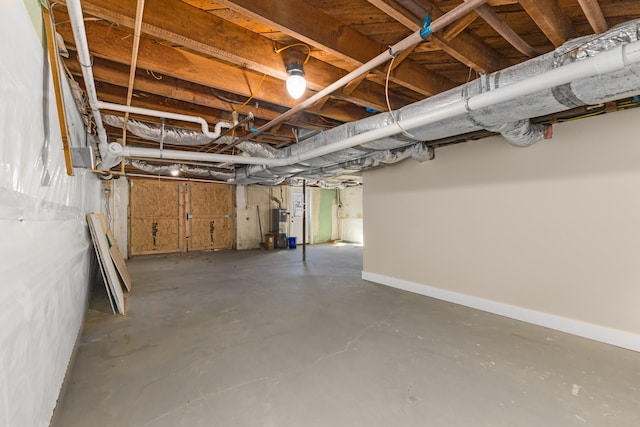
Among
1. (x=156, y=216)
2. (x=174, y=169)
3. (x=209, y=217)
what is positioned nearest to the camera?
(x=174, y=169)

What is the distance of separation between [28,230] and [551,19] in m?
2.58

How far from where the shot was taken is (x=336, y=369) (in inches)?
78.3

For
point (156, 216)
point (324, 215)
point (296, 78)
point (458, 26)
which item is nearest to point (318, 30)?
point (296, 78)

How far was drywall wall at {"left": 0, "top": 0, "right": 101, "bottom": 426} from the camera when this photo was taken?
2.93ft

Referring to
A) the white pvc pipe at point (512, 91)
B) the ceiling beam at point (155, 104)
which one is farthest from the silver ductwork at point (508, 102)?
the ceiling beam at point (155, 104)

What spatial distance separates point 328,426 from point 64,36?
262cm

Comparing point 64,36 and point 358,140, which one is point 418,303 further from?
point 64,36

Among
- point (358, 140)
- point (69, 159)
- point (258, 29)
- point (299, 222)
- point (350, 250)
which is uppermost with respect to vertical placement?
point (258, 29)

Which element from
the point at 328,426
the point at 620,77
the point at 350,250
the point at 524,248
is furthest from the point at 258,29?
the point at 350,250

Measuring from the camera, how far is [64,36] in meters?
1.67

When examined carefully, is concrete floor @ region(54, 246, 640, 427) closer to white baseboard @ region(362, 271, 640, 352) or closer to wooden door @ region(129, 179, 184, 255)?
→ white baseboard @ region(362, 271, 640, 352)

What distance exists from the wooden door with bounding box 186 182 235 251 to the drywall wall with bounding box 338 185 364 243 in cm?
373

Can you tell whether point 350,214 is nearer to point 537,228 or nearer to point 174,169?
point 174,169

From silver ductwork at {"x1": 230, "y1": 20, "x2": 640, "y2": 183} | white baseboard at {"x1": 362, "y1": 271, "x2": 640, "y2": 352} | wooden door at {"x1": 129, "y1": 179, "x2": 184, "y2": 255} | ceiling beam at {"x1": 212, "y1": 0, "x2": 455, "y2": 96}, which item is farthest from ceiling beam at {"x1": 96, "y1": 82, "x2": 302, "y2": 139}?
wooden door at {"x1": 129, "y1": 179, "x2": 184, "y2": 255}
